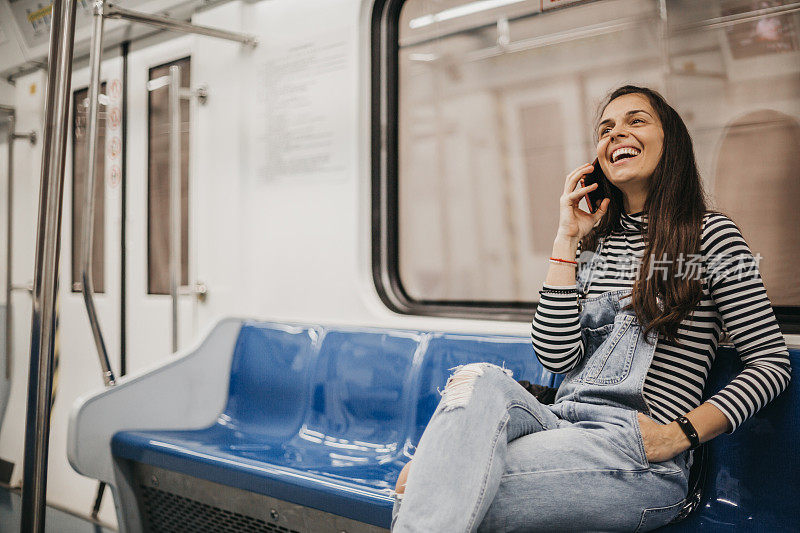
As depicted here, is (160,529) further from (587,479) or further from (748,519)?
(748,519)

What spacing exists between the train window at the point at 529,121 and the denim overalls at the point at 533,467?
0.72m

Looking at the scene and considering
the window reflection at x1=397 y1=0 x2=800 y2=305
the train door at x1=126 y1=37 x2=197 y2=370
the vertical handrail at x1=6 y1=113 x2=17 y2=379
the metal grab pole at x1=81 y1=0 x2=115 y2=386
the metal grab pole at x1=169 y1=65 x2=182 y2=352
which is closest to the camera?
the window reflection at x1=397 y1=0 x2=800 y2=305

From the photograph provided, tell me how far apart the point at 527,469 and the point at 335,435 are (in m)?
1.25

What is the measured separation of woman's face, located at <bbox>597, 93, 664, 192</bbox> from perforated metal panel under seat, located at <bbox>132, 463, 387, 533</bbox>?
3.84ft

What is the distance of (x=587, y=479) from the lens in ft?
4.84

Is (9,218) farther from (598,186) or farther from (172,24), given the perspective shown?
(598,186)

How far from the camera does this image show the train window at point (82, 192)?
12.3 ft

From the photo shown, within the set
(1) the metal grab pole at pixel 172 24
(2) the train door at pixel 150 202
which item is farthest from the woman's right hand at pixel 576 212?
(2) the train door at pixel 150 202

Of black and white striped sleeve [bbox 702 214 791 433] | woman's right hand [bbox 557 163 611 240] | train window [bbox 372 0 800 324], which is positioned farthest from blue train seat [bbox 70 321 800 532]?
woman's right hand [bbox 557 163 611 240]

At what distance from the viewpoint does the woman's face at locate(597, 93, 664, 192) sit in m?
1.75

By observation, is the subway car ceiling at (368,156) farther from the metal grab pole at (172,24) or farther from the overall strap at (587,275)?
the overall strap at (587,275)

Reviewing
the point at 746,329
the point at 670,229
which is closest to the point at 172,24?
the point at 670,229

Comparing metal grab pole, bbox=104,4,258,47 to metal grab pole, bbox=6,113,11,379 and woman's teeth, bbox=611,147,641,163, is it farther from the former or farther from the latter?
woman's teeth, bbox=611,147,641,163

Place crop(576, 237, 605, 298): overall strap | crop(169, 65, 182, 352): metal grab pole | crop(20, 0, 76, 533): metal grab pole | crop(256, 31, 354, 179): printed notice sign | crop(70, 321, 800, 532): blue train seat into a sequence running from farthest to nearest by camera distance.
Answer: crop(169, 65, 182, 352): metal grab pole → crop(256, 31, 354, 179): printed notice sign → crop(20, 0, 76, 533): metal grab pole → crop(576, 237, 605, 298): overall strap → crop(70, 321, 800, 532): blue train seat
